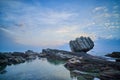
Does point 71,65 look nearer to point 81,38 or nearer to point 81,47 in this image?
point 81,47

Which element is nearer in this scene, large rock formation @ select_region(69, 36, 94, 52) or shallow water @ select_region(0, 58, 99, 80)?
shallow water @ select_region(0, 58, 99, 80)

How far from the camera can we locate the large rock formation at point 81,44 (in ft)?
303

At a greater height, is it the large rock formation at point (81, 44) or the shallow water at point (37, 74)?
the large rock formation at point (81, 44)

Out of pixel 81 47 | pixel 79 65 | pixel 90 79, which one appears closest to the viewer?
pixel 90 79

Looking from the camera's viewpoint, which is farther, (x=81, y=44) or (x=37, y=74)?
(x=81, y=44)

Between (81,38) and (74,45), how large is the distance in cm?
924

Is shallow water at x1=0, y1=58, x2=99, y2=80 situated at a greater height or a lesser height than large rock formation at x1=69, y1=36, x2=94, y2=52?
lesser

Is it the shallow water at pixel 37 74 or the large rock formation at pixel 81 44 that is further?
the large rock formation at pixel 81 44

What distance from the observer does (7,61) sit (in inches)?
2108

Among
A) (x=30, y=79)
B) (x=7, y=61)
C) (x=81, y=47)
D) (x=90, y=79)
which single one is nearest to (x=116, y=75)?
(x=90, y=79)

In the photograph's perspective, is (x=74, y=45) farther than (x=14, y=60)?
Yes

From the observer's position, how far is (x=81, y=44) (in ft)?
304

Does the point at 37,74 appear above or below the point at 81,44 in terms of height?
below

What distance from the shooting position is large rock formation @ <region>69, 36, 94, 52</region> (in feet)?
303
